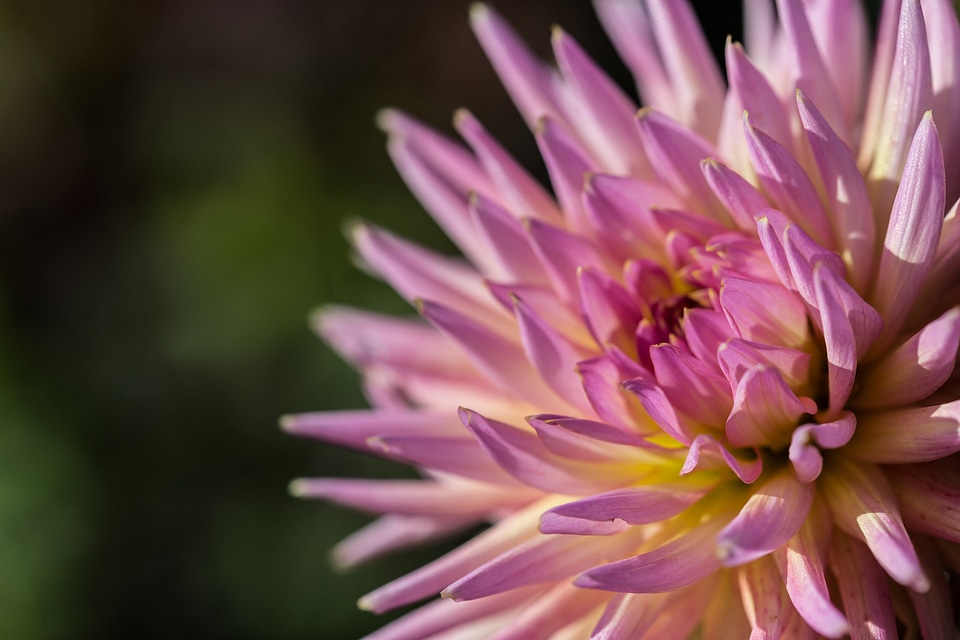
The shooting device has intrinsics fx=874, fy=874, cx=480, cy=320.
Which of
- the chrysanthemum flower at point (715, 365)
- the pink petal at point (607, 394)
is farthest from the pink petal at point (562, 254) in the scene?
the pink petal at point (607, 394)

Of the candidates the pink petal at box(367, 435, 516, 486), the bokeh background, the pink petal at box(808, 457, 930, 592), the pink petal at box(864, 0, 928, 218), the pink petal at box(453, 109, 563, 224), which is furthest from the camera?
the bokeh background

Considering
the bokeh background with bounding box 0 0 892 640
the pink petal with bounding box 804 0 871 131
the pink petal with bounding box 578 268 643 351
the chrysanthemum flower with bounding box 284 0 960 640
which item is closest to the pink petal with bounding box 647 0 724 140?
the chrysanthemum flower with bounding box 284 0 960 640

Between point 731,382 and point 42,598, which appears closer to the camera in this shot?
point 731,382

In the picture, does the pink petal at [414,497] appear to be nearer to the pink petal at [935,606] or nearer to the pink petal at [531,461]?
the pink petal at [531,461]

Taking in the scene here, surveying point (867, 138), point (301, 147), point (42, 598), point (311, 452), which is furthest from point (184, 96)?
point (867, 138)

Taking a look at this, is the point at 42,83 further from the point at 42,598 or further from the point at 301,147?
the point at 42,598

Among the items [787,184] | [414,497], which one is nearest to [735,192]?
[787,184]

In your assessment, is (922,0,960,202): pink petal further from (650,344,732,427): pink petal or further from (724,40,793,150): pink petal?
(650,344,732,427): pink petal
